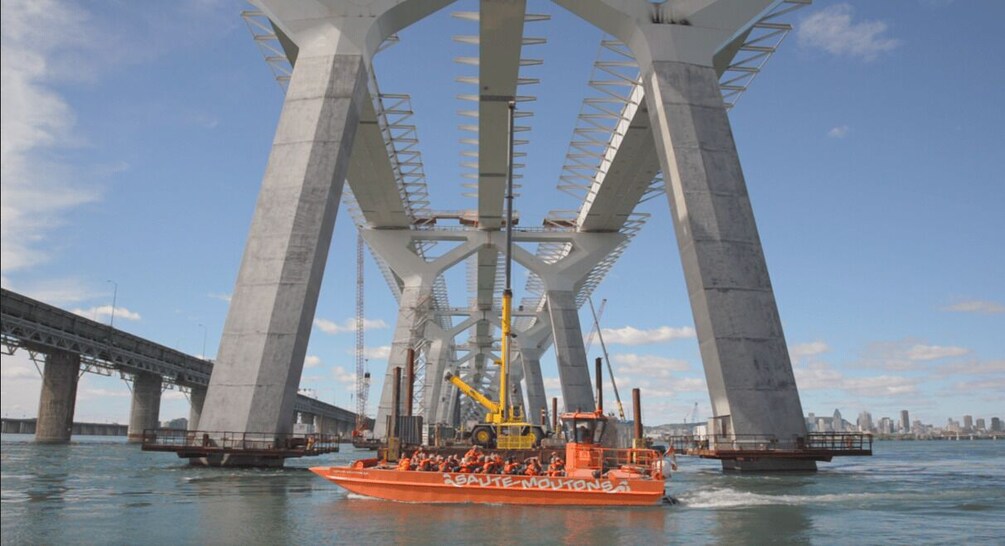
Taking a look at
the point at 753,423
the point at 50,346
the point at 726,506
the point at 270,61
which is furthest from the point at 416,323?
the point at 726,506

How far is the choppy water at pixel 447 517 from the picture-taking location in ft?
48.6

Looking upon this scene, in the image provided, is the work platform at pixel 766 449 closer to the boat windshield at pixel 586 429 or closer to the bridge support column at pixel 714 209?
the bridge support column at pixel 714 209

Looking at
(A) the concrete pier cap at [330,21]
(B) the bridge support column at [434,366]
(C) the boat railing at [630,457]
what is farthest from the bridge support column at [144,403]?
(C) the boat railing at [630,457]

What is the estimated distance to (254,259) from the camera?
101ft

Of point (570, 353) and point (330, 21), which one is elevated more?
point (330, 21)

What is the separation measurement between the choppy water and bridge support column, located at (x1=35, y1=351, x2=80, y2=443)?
3846 centimetres

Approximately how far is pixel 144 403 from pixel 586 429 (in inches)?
2586

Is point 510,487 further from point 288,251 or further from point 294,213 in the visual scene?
point 294,213

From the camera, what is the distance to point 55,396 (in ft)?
202

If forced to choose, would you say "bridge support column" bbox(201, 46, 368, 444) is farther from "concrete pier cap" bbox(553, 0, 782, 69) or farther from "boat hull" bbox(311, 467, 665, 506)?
"concrete pier cap" bbox(553, 0, 782, 69)

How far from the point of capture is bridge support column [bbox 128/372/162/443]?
77.0m

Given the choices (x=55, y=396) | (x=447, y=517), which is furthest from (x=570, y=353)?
(x=447, y=517)

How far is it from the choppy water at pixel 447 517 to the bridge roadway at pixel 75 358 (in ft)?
96.8

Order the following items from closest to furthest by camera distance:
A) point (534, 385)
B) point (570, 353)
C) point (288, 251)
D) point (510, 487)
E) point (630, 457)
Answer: point (510, 487), point (630, 457), point (288, 251), point (570, 353), point (534, 385)
